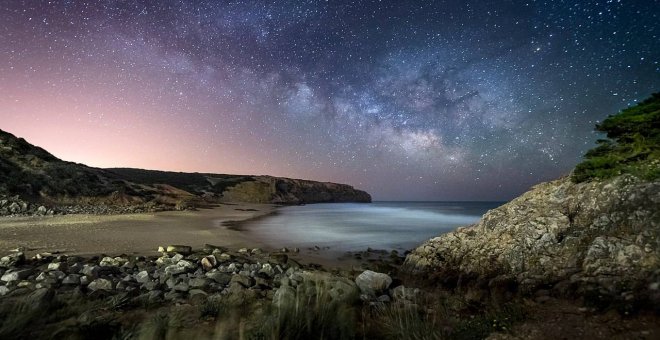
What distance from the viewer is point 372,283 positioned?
785 cm

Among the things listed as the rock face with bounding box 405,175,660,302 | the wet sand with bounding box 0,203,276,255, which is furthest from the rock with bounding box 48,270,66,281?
the rock face with bounding box 405,175,660,302

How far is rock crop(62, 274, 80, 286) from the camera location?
6.94 m

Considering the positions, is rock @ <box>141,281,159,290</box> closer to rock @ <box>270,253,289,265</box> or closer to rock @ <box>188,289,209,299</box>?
rock @ <box>188,289,209,299</box>

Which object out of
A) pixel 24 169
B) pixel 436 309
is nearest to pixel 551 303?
pixel 436 309

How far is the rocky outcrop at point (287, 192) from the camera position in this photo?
257 feet

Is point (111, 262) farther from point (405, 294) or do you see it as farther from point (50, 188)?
point (50, 188)

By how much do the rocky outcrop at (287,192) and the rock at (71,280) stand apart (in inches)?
2724

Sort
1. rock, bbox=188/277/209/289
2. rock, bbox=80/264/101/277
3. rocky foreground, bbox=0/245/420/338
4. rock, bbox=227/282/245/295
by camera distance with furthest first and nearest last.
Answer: rock, bbox=80/264/101/277, rock, bbox=188/277/209/289, rock, bbox=227/282/245/295, rocky foreground, bbox=0/245/420/338

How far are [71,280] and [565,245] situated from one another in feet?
38.8

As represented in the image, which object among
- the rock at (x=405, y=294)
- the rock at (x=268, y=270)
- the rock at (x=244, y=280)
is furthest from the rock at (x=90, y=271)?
the rock at (x=405, y=294)

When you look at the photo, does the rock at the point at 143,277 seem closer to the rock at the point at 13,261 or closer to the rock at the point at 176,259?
the rock at the point at 176,259

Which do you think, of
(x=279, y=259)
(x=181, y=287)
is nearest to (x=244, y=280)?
(x=181, y=287)

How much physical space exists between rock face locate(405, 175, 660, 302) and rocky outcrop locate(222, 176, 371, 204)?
232 ft

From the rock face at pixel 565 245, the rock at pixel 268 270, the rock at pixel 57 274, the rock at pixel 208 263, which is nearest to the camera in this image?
the rock face at pixel 565 245
